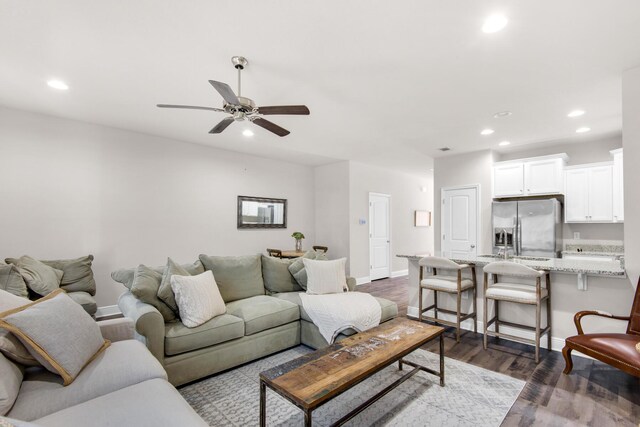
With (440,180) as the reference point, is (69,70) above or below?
above

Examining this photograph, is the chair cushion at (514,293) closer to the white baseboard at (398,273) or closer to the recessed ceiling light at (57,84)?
the white baseboard at (398,273)

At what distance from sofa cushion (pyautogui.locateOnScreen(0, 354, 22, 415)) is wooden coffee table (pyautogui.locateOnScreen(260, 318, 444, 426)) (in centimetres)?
112

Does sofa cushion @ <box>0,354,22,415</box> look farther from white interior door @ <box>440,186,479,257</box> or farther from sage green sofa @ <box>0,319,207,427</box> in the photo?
white interior door @ <box>440,186,479,257</box>

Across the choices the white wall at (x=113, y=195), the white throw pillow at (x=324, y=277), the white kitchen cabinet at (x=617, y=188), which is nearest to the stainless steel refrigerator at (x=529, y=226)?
the white kitchen cabinet at (x=617, y=188)

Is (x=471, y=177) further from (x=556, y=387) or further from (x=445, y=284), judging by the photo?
(x=556, y=387)

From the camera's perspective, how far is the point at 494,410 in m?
2.20

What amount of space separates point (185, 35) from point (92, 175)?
3.16 metres

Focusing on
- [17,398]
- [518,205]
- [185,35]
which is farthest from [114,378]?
[518,205]

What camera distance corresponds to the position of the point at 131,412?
53.2 inches

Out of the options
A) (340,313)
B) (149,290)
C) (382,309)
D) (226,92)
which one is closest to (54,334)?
(149,290)

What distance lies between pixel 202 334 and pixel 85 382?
1.01 metres

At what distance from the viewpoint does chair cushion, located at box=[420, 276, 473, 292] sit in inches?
140

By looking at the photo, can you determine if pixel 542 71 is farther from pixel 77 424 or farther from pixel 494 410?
pixel 77 424

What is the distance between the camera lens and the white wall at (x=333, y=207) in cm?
657
